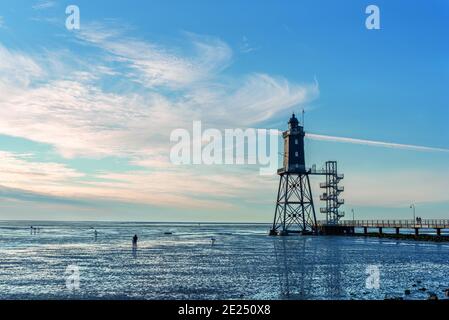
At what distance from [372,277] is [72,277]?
65.9ft

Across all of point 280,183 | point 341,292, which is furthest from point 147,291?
point 280,183

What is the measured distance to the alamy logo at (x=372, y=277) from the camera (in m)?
28.4

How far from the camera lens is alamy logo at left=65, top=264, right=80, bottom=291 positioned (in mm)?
27672

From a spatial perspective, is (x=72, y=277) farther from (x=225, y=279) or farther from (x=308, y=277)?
(x=308, y=277)

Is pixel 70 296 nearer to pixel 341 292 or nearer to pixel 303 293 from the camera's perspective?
pixel 303 293

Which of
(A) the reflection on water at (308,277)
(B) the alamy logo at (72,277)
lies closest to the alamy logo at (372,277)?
(A) the reflection on water at (308,277)

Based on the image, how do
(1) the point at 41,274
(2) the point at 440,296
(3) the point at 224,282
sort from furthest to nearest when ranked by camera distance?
(1) the point at 41,274
(3) the point at 224,282
(2) the point at 440,296

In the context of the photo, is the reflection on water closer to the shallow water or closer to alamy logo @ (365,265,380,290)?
the shallow water

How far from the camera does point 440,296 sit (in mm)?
24203

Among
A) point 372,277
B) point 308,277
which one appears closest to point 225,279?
point 308,277

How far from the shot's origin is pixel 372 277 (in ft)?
107

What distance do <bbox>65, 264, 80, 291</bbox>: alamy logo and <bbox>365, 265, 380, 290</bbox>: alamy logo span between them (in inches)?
663

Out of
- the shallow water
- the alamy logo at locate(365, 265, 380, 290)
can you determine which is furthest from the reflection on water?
the alamy logo at locate(365, 265, 380, 290)

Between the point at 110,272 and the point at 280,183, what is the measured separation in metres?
61.3
